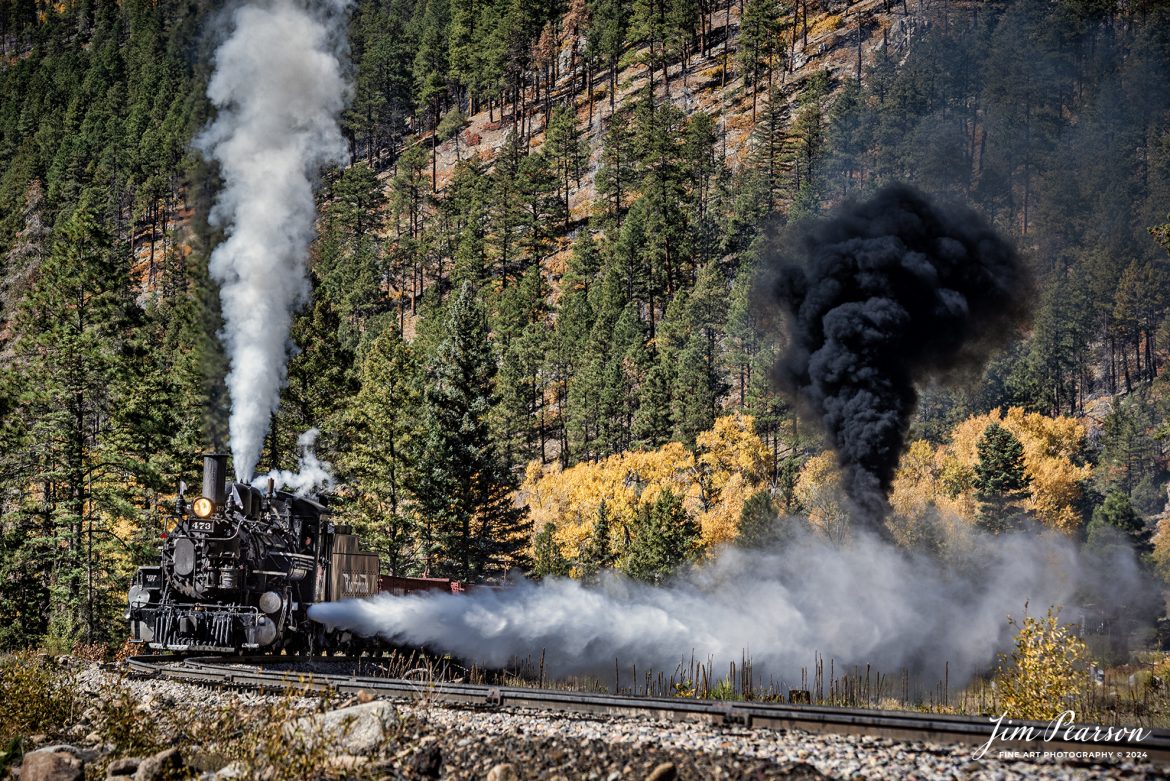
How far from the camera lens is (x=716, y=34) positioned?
15550 centimetres

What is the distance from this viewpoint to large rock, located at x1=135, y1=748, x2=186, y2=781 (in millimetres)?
11297

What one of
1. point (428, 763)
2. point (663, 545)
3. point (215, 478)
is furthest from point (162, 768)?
point (663, 545)

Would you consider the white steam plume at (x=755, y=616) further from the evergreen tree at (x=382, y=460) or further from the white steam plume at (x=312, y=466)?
the white steam plume at (x=312, y=466)

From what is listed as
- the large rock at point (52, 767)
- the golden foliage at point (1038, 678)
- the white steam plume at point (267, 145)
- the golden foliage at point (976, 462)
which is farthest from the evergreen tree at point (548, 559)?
the large rock at point (52, 767)

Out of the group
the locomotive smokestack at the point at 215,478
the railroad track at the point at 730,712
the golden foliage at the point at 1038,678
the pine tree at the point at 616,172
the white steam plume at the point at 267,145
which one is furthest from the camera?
the pine tree at the point at 616,172

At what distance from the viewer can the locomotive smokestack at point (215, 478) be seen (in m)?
21.5

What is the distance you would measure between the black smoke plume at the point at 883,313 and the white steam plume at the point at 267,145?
20047 mm

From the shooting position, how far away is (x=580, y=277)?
10731 cm

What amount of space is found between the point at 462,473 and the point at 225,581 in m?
23.3

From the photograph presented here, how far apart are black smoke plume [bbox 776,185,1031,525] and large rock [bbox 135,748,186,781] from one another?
2783 cm

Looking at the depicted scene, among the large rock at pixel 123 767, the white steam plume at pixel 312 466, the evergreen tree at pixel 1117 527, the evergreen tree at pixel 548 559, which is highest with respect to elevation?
the white steam plume at pixel 312 466

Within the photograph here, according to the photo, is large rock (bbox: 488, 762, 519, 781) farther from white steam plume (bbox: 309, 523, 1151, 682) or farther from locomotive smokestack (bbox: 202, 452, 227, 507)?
white steam plume (bbox: 309, 523, 1151, 682)

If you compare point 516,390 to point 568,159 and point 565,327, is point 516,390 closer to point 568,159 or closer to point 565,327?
point 565,327
